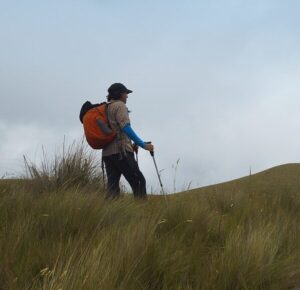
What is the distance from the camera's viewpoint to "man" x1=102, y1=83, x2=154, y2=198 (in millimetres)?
8031

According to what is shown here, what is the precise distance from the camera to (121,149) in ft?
26.7

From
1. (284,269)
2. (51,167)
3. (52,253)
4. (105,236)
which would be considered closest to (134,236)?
(105,236)

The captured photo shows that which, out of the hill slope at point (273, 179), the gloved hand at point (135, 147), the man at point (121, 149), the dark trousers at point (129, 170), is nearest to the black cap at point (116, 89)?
the man at point (121, 149)

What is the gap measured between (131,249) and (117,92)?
15.0 ft

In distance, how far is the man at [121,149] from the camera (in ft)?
26.3

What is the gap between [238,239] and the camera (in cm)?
484

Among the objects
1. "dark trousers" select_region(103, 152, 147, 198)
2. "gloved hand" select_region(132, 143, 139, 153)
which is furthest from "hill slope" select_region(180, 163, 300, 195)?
"dark trousers" select_region(103, 152, 147, 198)

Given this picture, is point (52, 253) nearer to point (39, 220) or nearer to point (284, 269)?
point (39, 220)

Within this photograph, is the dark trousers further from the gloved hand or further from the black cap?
the black cap

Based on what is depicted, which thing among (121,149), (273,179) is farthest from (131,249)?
(273,179)

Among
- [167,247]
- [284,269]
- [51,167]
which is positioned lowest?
[284,269]

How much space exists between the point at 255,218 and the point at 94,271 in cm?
355

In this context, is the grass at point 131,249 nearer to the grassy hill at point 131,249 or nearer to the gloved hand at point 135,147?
the grassy hill at point 131,249

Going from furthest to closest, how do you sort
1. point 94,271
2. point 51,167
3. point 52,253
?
point 51,167 < point 52,253 < point 94,271
